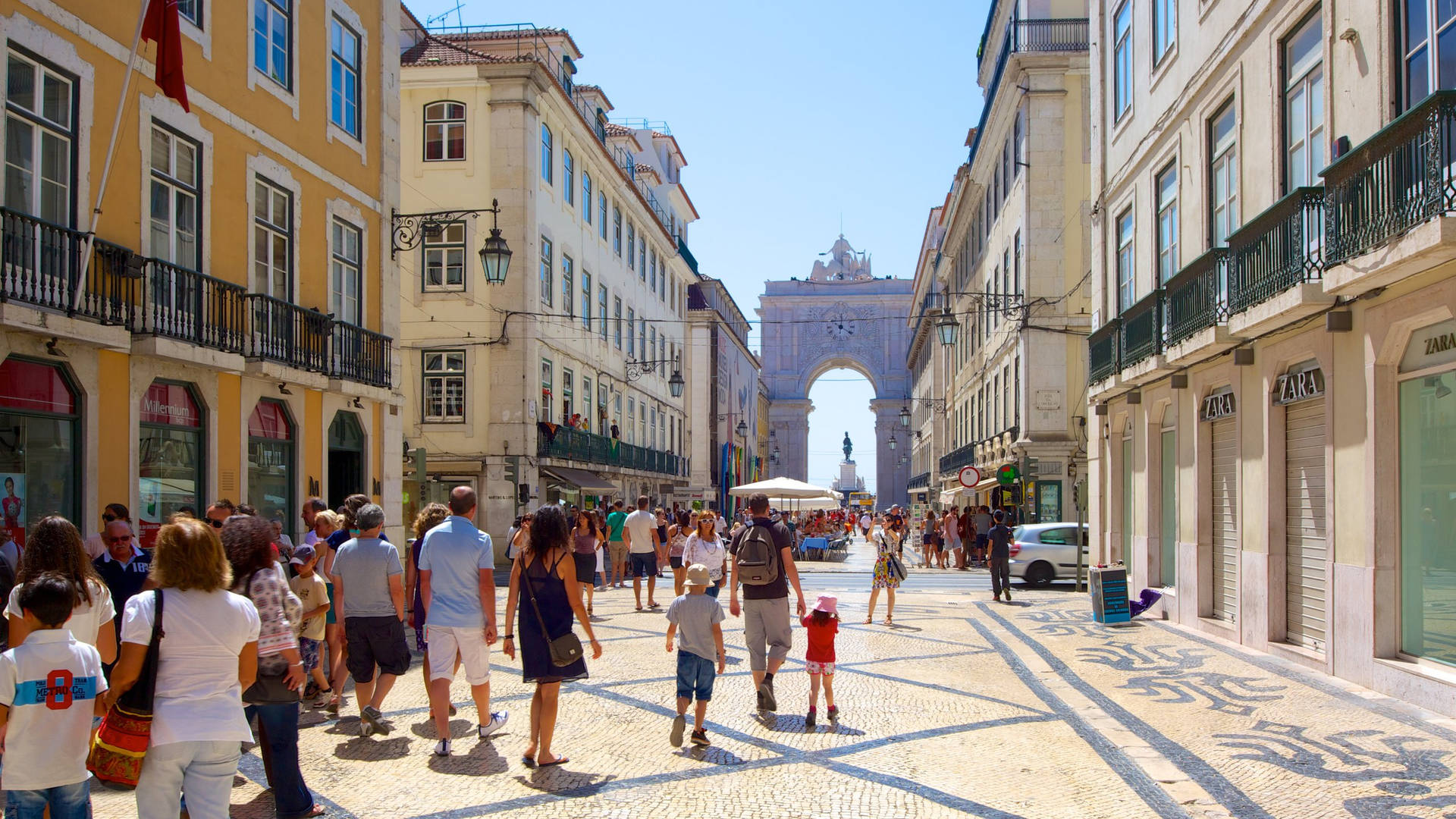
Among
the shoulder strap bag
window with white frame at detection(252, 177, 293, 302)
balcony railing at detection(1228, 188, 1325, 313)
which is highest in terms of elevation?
window with white frame at detection(252, 177, 293, 302)

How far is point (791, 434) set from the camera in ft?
317

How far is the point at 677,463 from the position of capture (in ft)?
159

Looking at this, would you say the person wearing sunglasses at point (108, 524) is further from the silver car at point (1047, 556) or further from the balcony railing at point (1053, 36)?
the balcony railing at point (1053, 36)

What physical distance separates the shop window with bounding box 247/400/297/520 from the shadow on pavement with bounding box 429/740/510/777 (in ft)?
26.9

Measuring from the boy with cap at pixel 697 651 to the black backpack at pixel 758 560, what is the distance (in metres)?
1.23

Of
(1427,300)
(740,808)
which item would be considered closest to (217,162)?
(740,808)

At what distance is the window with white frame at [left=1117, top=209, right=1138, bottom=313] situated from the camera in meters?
18.5

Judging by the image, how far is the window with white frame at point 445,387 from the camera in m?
27.8

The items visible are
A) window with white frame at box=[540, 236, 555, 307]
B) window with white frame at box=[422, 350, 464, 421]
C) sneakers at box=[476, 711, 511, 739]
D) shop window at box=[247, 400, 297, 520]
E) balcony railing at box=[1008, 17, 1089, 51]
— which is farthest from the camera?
balcony railing at box=[1008, 17, 1089, 51]

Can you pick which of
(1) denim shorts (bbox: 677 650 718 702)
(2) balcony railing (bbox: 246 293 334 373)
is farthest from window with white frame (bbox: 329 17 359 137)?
(1) denim shorts (bbox: 677 650 718 702)

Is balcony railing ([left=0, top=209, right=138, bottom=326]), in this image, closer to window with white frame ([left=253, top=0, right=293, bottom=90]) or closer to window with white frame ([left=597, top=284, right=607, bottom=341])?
window with white frame ([left=253, top=0, right=293, bottom=90])

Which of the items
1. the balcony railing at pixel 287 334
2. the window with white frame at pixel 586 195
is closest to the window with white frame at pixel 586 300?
the window with white frame at pixel 586 195

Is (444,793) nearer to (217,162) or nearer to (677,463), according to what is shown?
(217,162)

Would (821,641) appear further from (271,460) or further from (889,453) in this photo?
(889,453)
